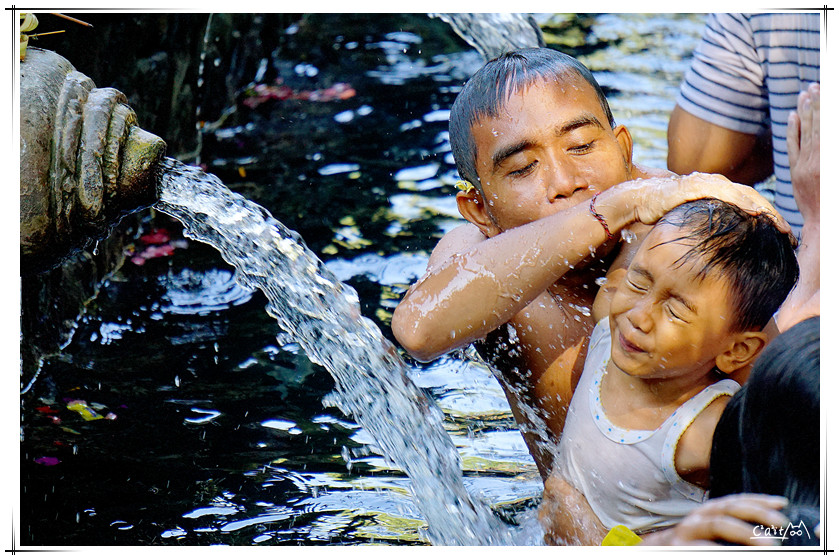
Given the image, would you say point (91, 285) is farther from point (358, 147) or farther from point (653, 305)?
point (653, 305)

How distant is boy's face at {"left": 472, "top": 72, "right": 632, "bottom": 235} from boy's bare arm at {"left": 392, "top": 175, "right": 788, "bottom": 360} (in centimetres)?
14

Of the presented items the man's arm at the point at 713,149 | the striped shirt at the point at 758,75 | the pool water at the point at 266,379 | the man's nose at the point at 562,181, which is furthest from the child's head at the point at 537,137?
the man's arm at the point at 713,149

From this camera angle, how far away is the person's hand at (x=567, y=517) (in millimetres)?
2344

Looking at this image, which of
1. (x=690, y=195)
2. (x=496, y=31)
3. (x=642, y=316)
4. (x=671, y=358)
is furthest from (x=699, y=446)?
(x=496, y=31)

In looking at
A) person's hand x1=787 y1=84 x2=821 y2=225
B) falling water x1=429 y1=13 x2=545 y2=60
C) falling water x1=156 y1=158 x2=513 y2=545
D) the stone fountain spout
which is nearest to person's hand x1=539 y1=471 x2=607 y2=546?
falling water x1=156 y1=158 x2=513 y2=545

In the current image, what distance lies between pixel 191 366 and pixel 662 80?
3.56 metres

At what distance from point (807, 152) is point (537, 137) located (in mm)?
840

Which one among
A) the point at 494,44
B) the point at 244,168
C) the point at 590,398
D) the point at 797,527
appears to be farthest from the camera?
the point at 494,44

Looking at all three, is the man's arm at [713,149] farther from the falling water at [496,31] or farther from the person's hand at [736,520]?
the person's hand at [736,520]

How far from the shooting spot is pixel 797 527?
1707 millimetres

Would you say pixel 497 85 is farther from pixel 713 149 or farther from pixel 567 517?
pixel 713 149

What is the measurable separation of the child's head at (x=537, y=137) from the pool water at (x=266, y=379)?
33.4 inches
